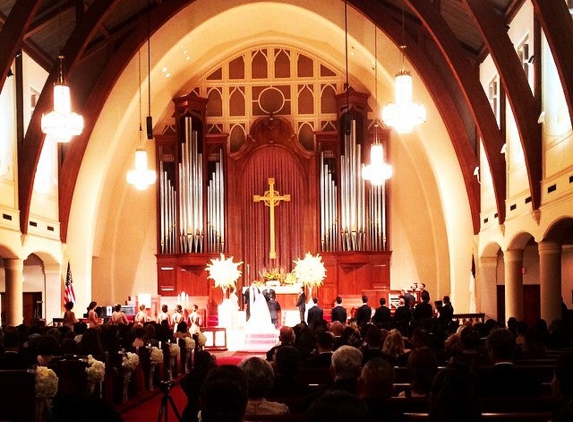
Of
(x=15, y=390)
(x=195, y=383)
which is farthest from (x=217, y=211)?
(x=195, y=383)

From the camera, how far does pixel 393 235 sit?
1052 inches

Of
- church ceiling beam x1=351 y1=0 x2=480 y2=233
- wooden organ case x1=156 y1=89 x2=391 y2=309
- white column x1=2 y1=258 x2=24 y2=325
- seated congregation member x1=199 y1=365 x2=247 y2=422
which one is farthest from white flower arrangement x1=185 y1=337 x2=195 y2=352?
seated congregation member x1=199 y1=365 x2=247 y2=422

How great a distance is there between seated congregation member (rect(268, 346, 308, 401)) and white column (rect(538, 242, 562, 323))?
1000 centimetres

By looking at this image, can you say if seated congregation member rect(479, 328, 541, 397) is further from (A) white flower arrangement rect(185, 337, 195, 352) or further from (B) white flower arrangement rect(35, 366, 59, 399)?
(A) white flower arrangement rect(185, 337, 195, 352)

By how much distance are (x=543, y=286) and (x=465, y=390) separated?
484 inches

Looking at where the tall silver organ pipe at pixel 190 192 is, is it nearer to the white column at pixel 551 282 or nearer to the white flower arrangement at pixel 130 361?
the white column at pixel 551 282

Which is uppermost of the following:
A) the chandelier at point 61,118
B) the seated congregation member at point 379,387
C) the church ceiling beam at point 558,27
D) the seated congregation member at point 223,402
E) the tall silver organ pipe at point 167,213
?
the church ceiling beam at point 558,27

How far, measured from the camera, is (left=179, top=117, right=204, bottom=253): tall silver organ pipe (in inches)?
1037

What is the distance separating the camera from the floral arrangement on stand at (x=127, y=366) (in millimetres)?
11906

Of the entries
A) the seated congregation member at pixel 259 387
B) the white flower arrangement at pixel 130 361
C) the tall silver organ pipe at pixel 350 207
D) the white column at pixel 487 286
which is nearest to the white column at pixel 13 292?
the white flower arrangement at pixel 130 361

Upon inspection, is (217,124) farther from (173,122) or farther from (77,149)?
(77,149)

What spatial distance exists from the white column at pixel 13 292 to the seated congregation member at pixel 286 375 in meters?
13.5

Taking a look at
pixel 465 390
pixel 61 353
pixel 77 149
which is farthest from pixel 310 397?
pixel 77 149

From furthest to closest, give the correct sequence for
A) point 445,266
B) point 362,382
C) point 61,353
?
1. point 445,266
2. point 61,353
3. point 362,382
